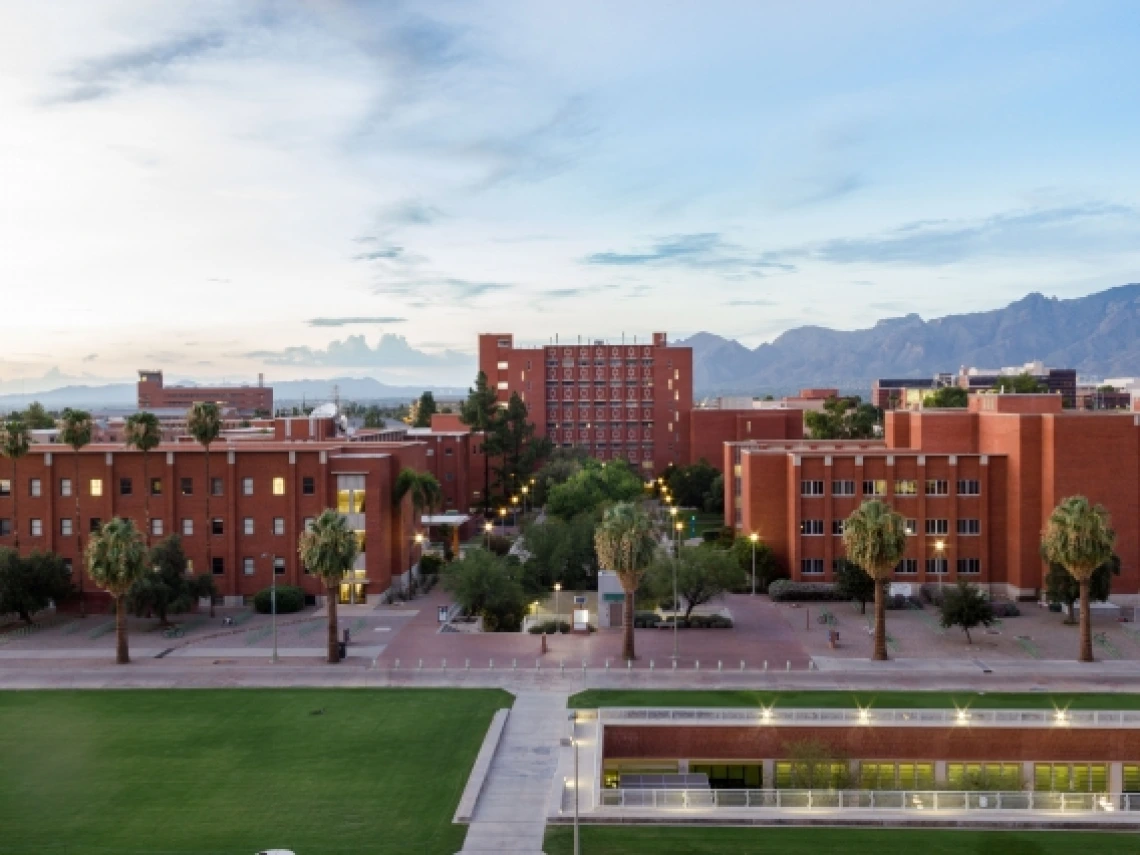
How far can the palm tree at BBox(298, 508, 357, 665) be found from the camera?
5262cm

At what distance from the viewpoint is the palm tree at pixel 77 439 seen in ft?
214

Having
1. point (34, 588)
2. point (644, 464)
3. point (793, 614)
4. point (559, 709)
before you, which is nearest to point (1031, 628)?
point (793, 614)

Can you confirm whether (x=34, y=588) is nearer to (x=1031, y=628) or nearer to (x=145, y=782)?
(x=145, y=782)

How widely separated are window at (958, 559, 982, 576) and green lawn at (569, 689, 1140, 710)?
2569cm

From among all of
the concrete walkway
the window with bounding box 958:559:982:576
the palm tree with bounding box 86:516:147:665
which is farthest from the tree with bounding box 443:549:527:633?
the window with bounding box 958:559:982:576

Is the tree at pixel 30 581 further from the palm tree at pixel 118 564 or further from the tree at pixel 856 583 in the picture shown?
the tree at pixel 856 583

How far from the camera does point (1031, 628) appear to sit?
6094cm

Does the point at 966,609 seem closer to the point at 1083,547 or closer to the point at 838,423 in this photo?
the point at 1083,547

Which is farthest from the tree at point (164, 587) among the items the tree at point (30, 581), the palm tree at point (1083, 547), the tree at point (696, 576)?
the palm tree at point (1083, 547)

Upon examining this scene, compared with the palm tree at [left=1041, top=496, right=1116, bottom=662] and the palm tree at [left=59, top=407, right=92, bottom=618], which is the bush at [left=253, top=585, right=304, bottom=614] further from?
the palm tree at [left=1041, top=496, right=1116, bottom=662]

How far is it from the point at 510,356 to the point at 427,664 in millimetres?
103030

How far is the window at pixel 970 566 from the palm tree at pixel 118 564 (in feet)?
188

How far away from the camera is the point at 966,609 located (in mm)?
56312

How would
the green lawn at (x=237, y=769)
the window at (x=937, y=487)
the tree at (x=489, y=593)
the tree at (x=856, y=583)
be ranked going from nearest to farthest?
the green lawn at (x=237, y=769) < the tree at (x=489, y=593) < the tree at (x=856, y=583) < the window at (x=937, y=487)
